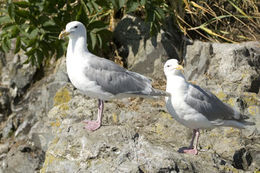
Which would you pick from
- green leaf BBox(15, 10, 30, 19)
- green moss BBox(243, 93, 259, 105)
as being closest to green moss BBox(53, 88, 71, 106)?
green leaf BBox(15, 10, 30, 19)

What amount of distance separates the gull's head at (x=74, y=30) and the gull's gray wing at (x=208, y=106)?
1424 millimetres

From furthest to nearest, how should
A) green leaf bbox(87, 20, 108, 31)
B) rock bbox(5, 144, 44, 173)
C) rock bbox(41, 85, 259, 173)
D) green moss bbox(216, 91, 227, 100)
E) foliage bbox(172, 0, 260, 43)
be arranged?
1. foliage bbox(172, 0, 260, 43)
2. rock bbox(5, 144, 44, 173)
3. green leaf bbox(87, 20, 108, 31)
4. green moss bbox(216, 91, 227, 100)
5. rock bbox(41, 85, 259, 173)

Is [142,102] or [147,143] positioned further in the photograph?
[142,102]

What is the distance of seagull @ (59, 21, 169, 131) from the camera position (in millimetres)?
4633

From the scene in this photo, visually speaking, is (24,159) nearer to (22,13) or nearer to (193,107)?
(22,13)

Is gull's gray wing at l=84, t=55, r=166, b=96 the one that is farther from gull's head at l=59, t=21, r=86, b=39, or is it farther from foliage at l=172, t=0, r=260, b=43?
foliage at l=172, t=0, r=260, b=43

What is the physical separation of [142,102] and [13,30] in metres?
2.28

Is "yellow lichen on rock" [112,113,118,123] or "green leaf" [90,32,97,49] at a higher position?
"green leaf" [90,32,97,49]

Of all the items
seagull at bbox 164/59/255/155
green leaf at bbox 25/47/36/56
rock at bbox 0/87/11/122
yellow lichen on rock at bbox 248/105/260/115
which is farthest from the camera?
rock at bbox 0/87/11/122

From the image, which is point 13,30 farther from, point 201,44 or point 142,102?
point 201,44

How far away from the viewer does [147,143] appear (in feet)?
13.9

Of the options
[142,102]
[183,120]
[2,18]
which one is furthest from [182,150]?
[2,18]

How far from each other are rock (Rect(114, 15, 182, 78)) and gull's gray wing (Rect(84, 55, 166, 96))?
2170mm

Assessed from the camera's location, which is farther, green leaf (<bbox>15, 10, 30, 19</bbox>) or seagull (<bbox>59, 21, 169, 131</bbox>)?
green leaf (<bbox>15, 10, 30, 19</bbox>)
